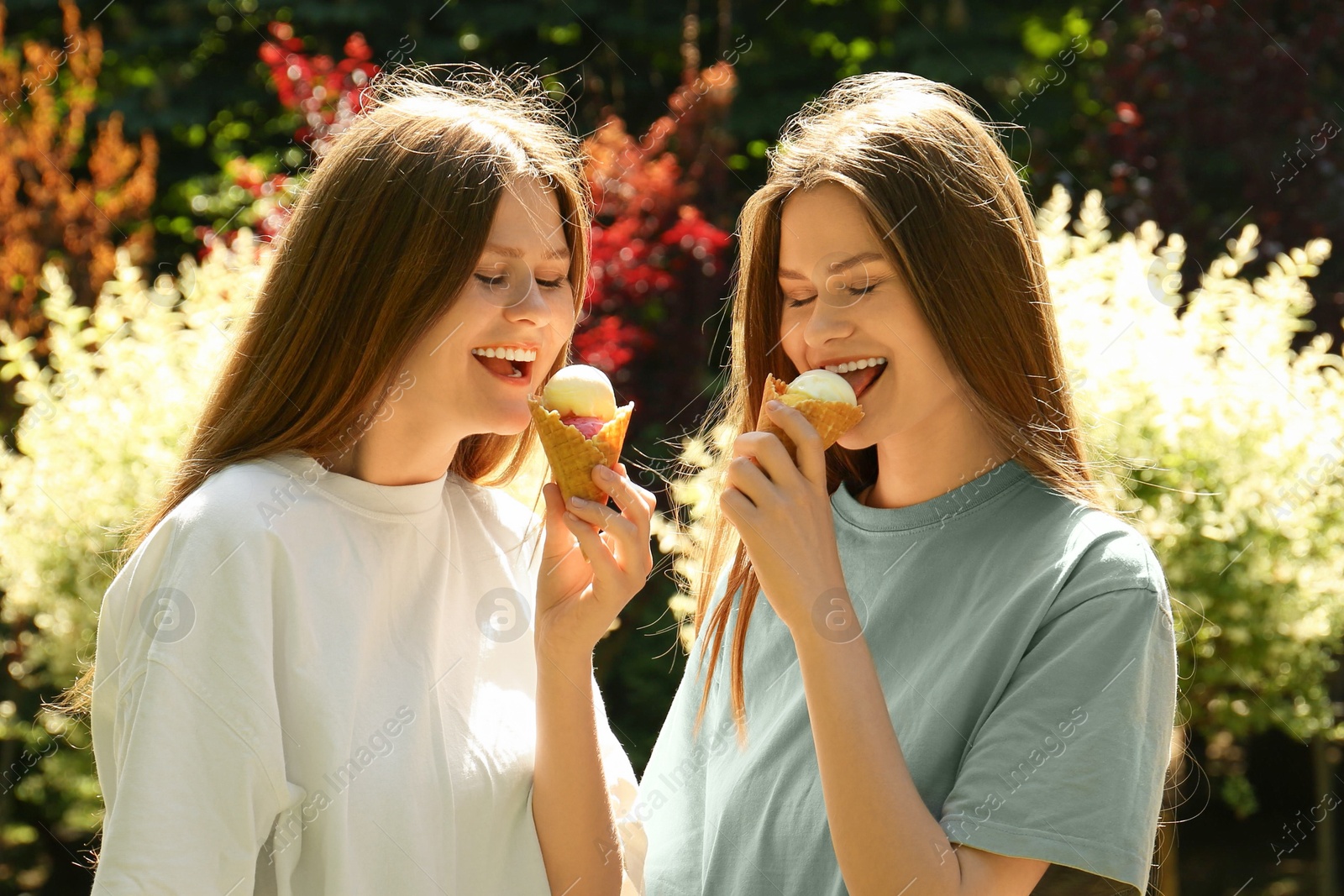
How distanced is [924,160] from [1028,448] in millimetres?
551

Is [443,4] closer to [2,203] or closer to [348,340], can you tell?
[2,203]

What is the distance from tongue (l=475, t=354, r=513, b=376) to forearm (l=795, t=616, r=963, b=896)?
0.81m

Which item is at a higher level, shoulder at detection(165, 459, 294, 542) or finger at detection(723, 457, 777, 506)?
shoulder at detection(165, 459, 294, 542)

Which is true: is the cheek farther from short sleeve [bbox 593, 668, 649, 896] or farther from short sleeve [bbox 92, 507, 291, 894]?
short sleeve [bbox 92, 507, 291, 894]

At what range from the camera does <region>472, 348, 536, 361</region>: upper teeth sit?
229 cm

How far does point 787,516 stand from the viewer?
2059 mm

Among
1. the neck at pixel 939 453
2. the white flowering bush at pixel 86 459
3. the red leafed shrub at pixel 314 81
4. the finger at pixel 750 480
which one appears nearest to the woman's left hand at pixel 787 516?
the finger at pixel 750 480

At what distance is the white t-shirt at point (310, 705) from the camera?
191cm

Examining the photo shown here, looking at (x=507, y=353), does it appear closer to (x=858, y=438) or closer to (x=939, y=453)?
(x=858, y=438)

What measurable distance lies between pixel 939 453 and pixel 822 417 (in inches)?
10.5

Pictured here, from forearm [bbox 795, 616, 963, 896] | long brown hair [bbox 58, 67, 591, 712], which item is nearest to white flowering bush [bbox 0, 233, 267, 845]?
long brown hair [bbox 58, 67, 591, 712]

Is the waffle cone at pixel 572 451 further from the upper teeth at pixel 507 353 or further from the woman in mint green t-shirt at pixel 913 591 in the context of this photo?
the woman in mint green t-shirt at pixel 913 591

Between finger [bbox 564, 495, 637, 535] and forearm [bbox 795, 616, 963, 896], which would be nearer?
forearm [bbox 795, 616, 963, 896]

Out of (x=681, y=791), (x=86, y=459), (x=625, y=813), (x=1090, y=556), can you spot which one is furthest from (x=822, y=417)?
(x=86, y=459)
